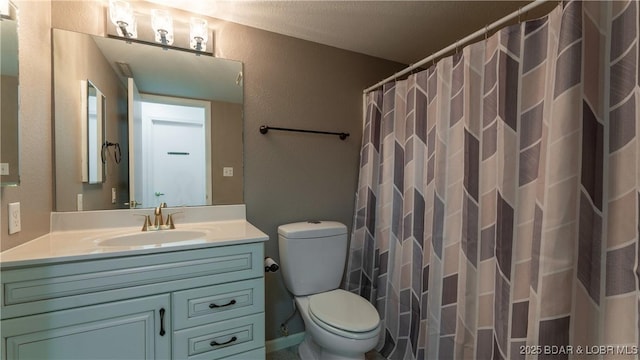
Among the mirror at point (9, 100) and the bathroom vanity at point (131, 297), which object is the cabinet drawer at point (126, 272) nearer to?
the bathroom vanity at point (131, 297)

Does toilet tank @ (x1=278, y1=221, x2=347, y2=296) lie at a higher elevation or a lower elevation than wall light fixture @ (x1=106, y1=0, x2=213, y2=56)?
lower

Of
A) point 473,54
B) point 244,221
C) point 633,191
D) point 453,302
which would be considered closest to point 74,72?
point 244,221

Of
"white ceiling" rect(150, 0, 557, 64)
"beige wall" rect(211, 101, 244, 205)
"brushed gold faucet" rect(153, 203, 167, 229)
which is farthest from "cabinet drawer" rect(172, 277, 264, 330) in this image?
"white ceiling" rect(150, 0, 557, 64)

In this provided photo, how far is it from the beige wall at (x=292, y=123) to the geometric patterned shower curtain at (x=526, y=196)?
1.62 feet

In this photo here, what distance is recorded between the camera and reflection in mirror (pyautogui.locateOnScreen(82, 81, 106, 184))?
1.42 metres

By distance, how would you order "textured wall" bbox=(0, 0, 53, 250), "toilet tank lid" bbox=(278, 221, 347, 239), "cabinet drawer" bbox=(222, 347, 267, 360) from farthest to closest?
"toilet tank lid" bbox=(278, 221, 347, 239)
"cabinet drawer" bbox=(222, 347, 267, 360)
"textured wall" bbox=(0, 0, 53, 250)

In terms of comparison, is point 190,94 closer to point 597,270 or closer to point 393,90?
point 393,90

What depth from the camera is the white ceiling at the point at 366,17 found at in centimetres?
156

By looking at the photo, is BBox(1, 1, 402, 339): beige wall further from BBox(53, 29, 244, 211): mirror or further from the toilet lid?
the toilet lid

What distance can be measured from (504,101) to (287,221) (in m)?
1.42

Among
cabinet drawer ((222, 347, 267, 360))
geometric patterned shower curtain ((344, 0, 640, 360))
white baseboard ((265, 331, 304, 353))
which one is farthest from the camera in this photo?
white baseboard ((265, 331, 304, 353))

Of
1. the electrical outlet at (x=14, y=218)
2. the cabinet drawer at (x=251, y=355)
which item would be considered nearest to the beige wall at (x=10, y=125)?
the electrical outlet at (x=14, y=218)

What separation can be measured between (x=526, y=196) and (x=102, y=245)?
184cm

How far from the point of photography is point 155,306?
1.09 m
